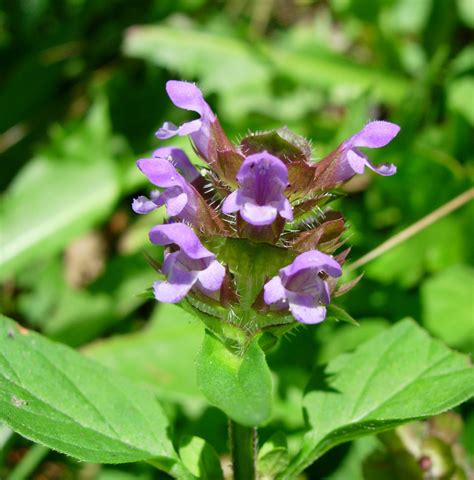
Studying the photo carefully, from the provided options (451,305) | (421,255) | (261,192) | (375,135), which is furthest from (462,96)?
(261,192)

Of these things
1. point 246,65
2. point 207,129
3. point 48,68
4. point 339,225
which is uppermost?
point 207,129

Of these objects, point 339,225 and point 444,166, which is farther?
point 444,166

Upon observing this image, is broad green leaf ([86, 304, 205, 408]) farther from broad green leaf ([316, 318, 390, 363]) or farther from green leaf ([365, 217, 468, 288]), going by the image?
green leaf ([365, 217, 468, 288])

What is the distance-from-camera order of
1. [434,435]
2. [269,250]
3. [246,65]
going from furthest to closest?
[246,65] < [434,435] < [269,250]

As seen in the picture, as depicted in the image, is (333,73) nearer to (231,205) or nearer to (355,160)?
(355,160)

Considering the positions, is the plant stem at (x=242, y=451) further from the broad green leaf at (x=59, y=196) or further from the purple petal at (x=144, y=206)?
the broad green leaf at (x=59, y=196)

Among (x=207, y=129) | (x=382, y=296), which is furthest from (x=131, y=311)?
(x=207, y=129)

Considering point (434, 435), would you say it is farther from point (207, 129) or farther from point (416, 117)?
point (416, 117)

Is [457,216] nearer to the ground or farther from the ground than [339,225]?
nearer to the ground
